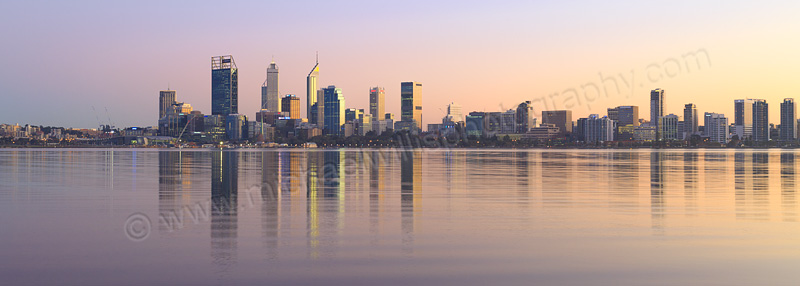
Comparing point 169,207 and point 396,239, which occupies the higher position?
point 169,207

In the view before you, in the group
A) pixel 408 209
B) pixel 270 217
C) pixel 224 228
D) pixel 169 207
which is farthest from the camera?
pixel 169 207

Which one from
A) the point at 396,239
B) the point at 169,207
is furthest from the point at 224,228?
the point at 169,207

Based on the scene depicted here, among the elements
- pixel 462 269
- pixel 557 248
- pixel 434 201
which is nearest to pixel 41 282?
pixel 462 269

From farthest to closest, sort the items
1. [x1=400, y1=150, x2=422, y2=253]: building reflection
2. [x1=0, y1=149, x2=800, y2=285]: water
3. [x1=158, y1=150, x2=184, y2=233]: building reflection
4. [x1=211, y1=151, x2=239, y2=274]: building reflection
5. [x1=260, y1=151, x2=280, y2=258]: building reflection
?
1. [x1=158, y1=150, x2=184, y2=233]: building reflection
2. [x1=400, y1=150, x2=422, y2=253]: building reflection
3. [x1=260, y1=151, x2=280, y2=258]: building reflection
4. [x1=211, y1=151, x2=239, y2=274]: building reflection
5. [x1=0, y1=149, x2=800, y2=285]: water

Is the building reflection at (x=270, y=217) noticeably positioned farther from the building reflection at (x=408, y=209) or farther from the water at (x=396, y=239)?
the building reflection at (x=408, y=209)

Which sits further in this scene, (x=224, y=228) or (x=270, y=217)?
(x=270, y=217)

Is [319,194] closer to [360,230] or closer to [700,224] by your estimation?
[360,230]

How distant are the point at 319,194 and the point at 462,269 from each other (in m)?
18.3

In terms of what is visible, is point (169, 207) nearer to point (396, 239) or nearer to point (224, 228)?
point (224, 228)

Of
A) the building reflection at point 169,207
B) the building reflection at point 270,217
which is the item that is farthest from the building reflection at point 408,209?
the building reflection at point 169,207

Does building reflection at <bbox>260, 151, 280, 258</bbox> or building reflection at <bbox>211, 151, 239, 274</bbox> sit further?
building reflection at <bbox>260, 151, 280, 258</bbox>

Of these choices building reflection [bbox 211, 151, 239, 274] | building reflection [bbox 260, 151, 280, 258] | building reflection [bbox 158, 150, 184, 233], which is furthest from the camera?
building reflection [bbox 158, 150, 184, 233]

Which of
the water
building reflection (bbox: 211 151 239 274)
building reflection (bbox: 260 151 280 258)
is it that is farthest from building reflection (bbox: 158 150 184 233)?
building reflection (bbox: 260 151 280 258)

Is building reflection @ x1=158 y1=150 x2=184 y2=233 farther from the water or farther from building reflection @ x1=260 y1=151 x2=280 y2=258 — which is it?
building reflection @ x1=260 y1=151 x2=280 y2=258
